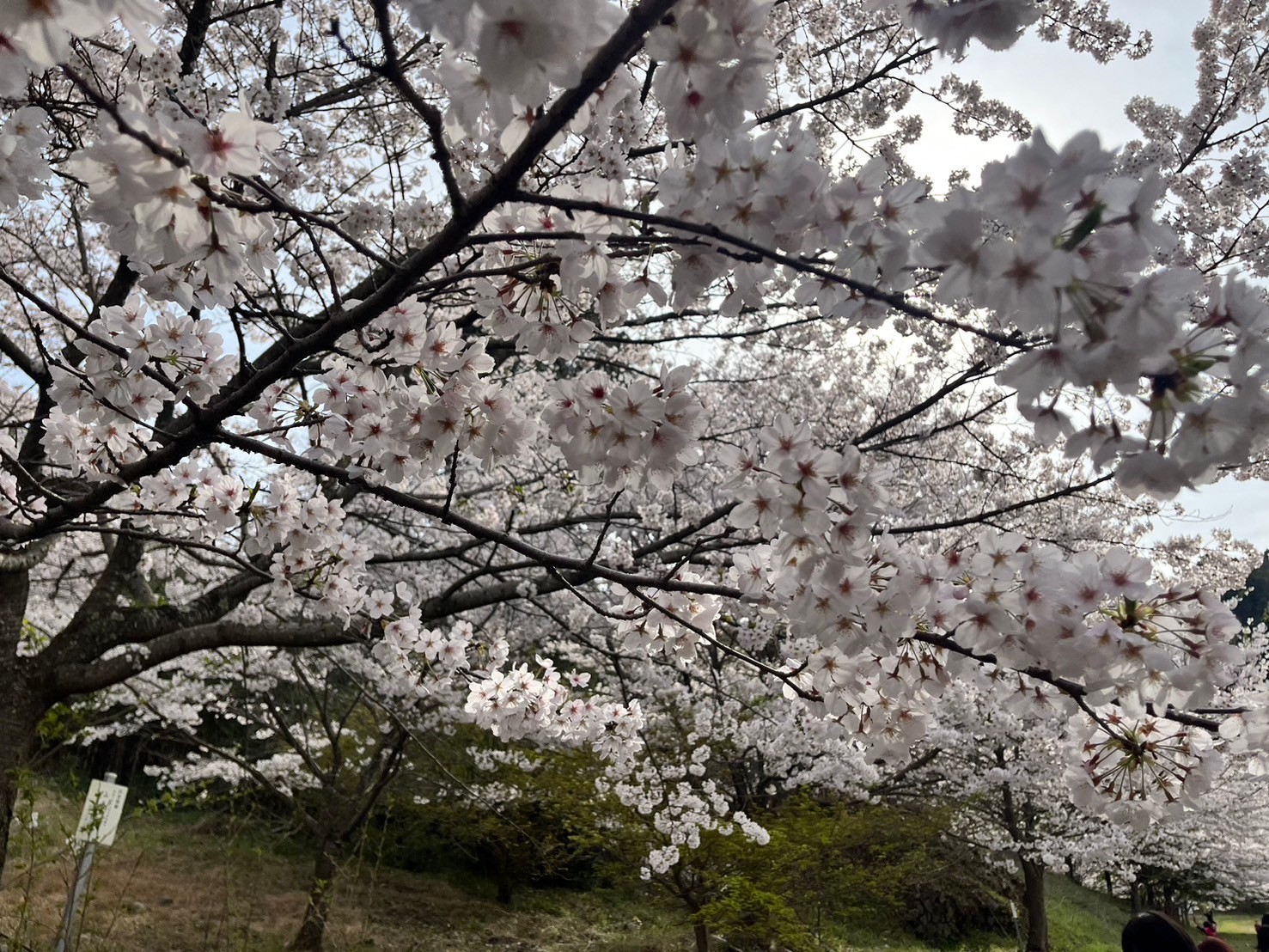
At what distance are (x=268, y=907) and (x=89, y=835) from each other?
4.97 meters

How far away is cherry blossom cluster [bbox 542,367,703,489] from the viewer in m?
1.49

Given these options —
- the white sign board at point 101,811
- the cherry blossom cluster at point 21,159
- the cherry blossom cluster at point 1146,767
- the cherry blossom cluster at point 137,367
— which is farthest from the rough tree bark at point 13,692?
the cherry blossom cluster at point 1146,767

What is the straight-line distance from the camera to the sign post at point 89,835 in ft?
10.5

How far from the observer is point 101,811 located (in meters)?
3.41

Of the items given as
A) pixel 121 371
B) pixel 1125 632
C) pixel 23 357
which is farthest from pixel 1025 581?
pixel 23 357

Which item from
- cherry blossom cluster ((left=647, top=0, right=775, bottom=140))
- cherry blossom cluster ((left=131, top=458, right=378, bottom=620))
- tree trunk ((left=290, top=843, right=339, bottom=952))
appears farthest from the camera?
tree trunk ((left=290, top=843, right=339, bottom=952))

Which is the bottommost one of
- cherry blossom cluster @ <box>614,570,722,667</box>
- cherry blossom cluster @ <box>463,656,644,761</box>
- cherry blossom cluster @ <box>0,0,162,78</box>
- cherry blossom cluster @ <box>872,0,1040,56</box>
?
cherry blossom cluster @ <box>463,656,644,761</box>

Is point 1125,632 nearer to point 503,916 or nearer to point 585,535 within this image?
point 585,535

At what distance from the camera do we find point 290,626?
3.77 meters

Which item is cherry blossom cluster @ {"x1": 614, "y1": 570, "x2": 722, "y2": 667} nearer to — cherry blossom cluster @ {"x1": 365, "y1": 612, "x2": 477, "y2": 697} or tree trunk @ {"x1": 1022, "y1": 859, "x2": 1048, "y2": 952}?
cherry blossom cluster @ {"x1": 365, "y1": 612, "x2": 477, "y2": 697}

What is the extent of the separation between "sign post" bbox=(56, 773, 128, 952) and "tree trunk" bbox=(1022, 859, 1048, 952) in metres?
9.93

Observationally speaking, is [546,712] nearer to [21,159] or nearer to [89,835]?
[21,159]

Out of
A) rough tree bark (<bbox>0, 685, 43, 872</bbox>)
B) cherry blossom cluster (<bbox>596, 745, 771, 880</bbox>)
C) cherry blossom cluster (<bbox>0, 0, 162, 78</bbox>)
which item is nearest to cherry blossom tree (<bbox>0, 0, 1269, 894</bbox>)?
cherry blossom cluster (<bbox>0, 0, 162, 78</bbox>)

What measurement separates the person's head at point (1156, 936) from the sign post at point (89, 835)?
13.7 feet
